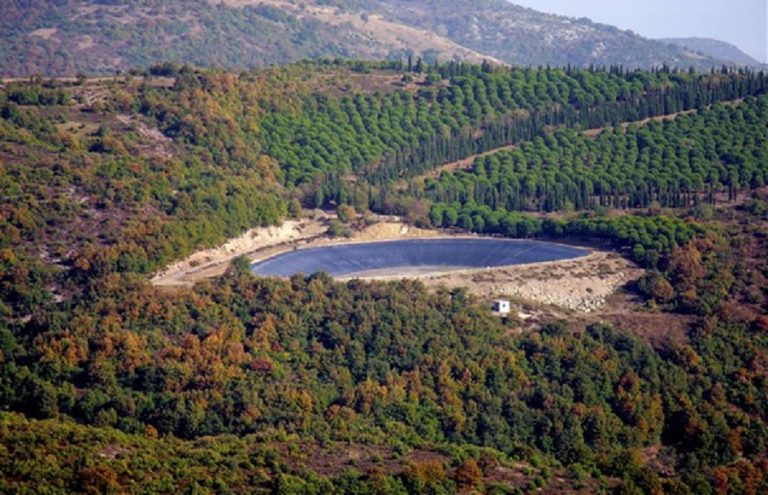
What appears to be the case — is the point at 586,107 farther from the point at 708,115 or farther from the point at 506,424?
the point at 506,424

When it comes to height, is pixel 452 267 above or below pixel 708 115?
below

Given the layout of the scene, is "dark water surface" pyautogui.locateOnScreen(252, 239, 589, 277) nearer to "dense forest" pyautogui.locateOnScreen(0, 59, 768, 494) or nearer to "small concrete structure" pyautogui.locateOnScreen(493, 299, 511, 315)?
"dense forest" pyautogui.locateOnScreen(0, 59, 768, 494)

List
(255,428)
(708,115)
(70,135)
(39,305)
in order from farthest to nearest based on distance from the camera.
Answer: (708,115) < (70,135) < (39,305) < (255,428)

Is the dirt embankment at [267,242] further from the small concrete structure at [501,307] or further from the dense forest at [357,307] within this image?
Answer: the small concrete structure at [501,307]

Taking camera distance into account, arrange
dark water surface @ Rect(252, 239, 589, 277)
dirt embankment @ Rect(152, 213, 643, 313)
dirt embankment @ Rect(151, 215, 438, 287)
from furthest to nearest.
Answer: dark water surface @ Rect(252, 239, 589, 277) < dirt embankment @ Rect(151, 215, 438, 287) < dirt embankment @ Rect(152, 213, 643, 313)

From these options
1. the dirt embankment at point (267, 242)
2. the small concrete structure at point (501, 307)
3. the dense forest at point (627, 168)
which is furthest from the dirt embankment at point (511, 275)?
the dense forest at point (627, 168)

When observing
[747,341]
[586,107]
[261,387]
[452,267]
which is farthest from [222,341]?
[586,107]

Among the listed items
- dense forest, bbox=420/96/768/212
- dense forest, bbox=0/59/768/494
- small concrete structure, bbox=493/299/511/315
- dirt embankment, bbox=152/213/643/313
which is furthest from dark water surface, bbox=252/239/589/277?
dense forest, bbox=420/96/768/212
